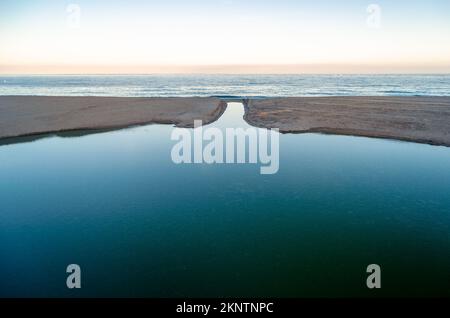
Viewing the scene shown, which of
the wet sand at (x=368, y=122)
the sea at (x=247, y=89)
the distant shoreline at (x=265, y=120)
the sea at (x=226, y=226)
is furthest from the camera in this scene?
the sea at (x=247, y=89)

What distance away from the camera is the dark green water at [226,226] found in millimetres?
8312

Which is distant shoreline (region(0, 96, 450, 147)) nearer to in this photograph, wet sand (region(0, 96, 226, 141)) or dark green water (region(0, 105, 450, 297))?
wet sand (region(0, 96, 226, 141))

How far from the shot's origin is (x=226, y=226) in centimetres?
1112

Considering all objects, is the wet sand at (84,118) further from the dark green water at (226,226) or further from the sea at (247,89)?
the sea at (247,89)

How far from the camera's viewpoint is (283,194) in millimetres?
13688

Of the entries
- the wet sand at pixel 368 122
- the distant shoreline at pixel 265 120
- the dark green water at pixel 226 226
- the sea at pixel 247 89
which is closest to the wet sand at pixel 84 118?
the distant shoreline at pixel 265 120

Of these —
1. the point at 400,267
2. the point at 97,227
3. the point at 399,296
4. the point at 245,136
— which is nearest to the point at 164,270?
the point at 97,227

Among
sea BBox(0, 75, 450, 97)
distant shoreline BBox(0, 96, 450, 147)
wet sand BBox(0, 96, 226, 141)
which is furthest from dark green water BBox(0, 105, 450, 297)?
sea BBox(0, 75, 450, 97)

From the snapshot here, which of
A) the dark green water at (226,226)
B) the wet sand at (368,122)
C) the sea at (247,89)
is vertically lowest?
the dark green water at (226,226)

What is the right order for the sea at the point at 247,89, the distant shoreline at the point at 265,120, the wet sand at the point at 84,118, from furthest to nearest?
the sea at the point at 247,89 → the wet sand at the point at 84,118 → the distant shoreline at the point at 265,120

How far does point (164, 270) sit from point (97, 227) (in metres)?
3.86

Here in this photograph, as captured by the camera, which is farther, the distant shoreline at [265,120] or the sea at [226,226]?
the distant shoreline at [265,120]

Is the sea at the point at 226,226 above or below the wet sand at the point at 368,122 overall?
below

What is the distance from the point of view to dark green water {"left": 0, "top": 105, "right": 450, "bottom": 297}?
327 inches
